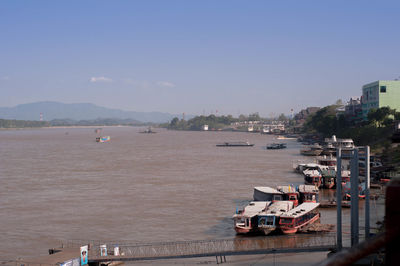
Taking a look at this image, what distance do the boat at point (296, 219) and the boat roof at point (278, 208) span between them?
35cm

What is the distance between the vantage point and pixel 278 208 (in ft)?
61.9

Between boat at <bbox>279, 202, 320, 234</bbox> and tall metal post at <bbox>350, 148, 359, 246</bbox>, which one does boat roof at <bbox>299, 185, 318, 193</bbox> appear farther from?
tall metal post at <bbox>350, 148, 359, 246</bbox>

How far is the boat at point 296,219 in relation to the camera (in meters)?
17.0

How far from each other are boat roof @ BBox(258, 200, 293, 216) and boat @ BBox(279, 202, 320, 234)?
0.35 m

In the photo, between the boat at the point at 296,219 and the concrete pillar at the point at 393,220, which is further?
the boat at the point at 296,219

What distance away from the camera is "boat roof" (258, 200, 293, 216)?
58.5ft

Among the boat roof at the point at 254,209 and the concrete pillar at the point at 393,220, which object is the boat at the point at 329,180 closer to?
the boat roof at the point at 254,209

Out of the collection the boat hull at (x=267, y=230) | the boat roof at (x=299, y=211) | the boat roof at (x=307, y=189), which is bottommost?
the boat hull at (x=267, y=230)

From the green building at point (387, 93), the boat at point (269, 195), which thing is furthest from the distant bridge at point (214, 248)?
the green building at point (387, 93)

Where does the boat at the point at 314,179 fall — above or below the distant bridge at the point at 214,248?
above

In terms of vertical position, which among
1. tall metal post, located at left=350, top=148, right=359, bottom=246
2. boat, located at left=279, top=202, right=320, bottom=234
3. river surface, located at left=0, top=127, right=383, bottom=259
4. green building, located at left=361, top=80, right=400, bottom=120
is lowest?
river surface, located at left=0, top=127, right=383, bottom=259

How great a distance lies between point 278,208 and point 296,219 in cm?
168

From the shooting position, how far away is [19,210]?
2272cm

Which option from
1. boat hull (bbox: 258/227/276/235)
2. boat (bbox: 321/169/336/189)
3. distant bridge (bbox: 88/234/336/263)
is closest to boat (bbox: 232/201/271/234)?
boat hull (bbox: 258/227/276/235)
